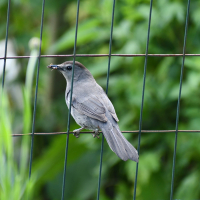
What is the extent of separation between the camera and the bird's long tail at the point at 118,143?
10.9 ft

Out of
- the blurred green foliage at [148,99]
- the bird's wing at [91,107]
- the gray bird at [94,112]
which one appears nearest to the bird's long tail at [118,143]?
the gray bird at [94,112]

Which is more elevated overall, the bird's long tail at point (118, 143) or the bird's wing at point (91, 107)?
the bird's wing at point (91, 107)

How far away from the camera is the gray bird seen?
142 inches

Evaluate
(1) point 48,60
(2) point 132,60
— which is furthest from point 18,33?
(2) point 132,60

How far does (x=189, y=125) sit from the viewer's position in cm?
489

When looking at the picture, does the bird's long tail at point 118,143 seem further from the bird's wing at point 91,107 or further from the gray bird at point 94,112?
the bird's wing at point 91,107

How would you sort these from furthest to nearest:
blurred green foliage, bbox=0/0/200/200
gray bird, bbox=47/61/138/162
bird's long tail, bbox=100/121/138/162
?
blurred green foliage, bbox=0/0/200/200, gray bird, bbox=47/61/138/162, bird's long tail, bbox=100/121/138/162

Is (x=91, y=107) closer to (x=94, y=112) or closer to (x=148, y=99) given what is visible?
(x=94, y=112)

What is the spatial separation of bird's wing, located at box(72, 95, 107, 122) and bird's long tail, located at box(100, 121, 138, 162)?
11 cm

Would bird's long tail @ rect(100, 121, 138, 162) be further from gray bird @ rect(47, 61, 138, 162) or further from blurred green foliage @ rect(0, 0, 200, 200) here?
blurred green foliage @ rect(0, 0, 200, 200)

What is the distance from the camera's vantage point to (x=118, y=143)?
352cm

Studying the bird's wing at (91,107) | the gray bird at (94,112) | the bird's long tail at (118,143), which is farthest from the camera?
the bird's wing at (91,107)

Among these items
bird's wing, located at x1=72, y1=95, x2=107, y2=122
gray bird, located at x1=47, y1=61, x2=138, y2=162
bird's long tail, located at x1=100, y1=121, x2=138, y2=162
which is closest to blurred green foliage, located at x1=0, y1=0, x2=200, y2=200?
gray bird, located at x1=47, y1=61, x2=138, y2=162

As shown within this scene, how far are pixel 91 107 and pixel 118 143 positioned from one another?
73 centimetres
